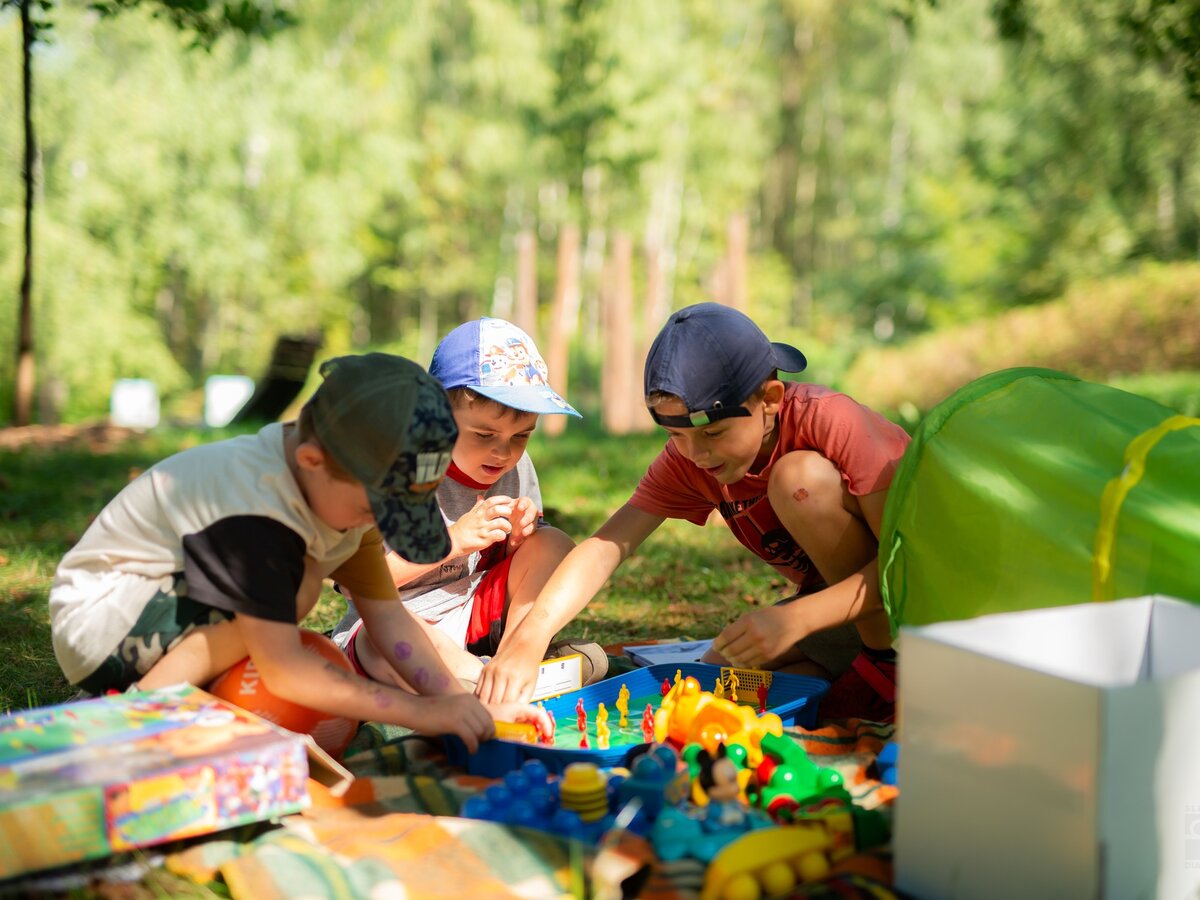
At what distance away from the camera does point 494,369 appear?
9.00 ft

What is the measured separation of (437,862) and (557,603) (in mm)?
947

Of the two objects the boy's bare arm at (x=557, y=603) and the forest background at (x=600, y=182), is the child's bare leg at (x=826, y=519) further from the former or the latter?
the forest background at (x=600, y=182)

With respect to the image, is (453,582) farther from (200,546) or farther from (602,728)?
(200,546)

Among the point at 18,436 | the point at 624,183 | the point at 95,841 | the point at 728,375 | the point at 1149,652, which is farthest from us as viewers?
the point at 624,183

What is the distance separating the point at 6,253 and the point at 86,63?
3.48 m

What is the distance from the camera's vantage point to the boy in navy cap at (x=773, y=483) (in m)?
2.32

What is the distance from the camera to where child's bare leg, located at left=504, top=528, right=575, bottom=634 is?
2748 mm

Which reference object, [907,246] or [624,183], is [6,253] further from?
[907,246]

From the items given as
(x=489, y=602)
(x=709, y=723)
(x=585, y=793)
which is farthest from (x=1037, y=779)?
(x=489, y=602)

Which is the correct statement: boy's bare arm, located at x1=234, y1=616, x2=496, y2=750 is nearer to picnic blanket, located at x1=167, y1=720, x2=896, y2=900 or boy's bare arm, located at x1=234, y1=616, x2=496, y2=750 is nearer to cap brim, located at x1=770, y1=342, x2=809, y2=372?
picnic blanket, located at x1=167, y1=720, x2=896, y2=900

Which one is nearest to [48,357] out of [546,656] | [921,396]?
[921,396]

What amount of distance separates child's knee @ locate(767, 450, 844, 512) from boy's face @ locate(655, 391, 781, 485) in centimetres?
11

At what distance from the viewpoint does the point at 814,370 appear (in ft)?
74.6

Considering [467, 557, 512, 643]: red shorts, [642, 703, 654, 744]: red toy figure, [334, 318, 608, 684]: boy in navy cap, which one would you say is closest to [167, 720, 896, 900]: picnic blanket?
[642, 703, 654, 744]: red toy figure
